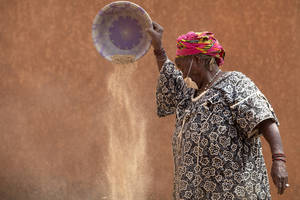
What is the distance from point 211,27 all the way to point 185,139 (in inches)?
107

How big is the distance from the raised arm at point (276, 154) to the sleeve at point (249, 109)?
0.15 ft

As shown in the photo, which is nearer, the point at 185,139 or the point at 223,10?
the point at 185,139

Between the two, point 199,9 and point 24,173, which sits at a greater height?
point 199,9

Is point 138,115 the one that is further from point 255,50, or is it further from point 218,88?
point 218,88

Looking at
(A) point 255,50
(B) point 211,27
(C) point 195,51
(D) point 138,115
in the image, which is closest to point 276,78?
(A) point 255,50

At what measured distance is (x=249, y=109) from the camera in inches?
98.0

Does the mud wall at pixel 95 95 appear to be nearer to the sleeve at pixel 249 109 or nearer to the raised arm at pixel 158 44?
the raised arm at pixel 158 44

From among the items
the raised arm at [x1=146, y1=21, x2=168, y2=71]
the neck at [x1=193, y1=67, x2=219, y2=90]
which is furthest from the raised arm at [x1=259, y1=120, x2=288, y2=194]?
the raised arm at [x1=146, y1=21, x2=168, y2=71]

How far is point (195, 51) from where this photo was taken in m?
2.76

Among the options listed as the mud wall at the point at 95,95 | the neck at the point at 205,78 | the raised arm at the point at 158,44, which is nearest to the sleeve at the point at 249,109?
the neck at the point at 205,78

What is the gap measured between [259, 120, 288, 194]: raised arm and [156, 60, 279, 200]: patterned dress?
0.05 m

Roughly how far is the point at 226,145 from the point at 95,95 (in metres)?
3.14

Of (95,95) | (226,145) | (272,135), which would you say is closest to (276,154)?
(272,135)

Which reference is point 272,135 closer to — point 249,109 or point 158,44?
point 249,109
